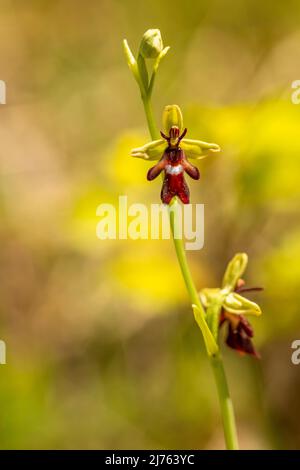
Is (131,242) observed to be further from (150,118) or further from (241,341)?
(150,118)

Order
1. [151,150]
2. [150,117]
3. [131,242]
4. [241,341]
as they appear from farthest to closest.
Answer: [131,242] → [241,341] → [151,150] → [150,117]

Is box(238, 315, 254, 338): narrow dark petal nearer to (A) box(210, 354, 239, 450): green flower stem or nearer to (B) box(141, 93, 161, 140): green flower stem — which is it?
(A) box(210, 354, 239, 450): green flower stem

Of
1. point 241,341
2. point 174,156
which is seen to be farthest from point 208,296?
point 174,156

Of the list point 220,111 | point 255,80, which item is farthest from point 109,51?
point 220,111

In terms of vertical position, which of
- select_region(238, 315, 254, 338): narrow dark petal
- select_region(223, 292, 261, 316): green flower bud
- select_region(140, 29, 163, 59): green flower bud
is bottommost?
select_region(238, 315, 254, 338): narrow dark petal

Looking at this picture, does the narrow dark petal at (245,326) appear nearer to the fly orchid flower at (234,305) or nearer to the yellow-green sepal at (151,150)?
the fly orchid flower at (234,305)

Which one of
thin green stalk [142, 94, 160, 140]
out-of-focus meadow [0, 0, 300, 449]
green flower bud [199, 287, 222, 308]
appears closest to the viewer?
thin green stalk [142, 94, 160, 140]

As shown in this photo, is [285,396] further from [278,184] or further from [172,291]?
[278,184]

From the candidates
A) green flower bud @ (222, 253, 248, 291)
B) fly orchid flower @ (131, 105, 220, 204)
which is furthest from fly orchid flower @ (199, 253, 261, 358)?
fly orchid flower @ (131, 105, 220, 204)

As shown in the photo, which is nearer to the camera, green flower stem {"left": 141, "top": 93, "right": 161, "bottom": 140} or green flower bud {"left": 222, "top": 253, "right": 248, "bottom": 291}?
green flower stem {"left": 141, "top": 93, "right": 161, "bottom": 140}
